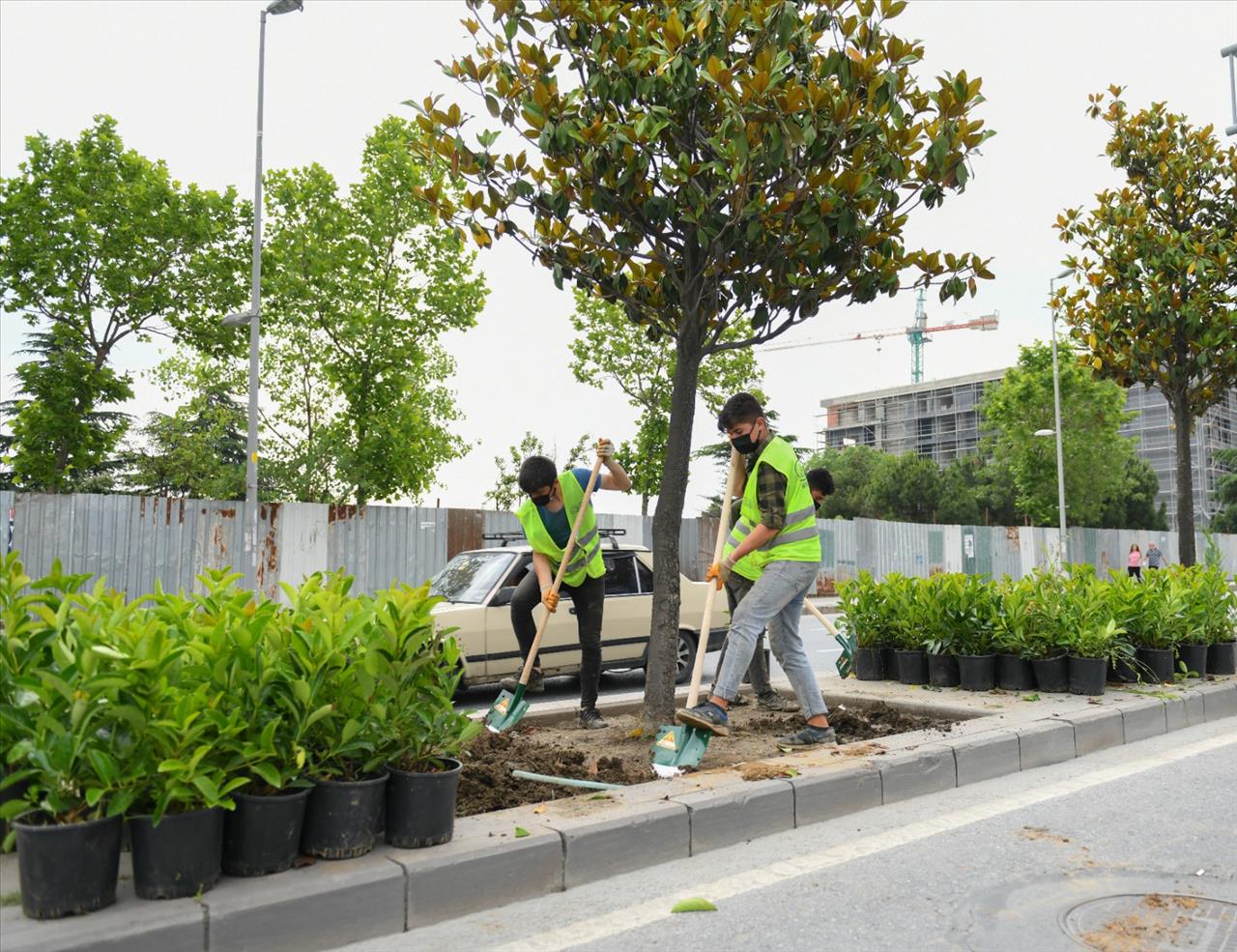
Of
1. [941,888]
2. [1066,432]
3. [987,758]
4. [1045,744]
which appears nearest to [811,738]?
[987,758]

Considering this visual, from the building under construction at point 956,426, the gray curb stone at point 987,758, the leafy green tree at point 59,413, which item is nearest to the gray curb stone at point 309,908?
the gray curb stone at point 987,758

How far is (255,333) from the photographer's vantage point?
64.5ft

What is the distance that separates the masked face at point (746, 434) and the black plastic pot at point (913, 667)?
10.3 feet

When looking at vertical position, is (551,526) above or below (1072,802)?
above

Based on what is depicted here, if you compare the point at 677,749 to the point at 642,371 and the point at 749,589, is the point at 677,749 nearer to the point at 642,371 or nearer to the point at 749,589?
the point at 749,589

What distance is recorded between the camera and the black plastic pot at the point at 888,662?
8344 millimetres

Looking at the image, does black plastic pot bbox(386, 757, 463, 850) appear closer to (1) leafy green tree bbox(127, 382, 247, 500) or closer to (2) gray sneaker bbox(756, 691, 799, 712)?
(2) gray sneaker bbox(756, 691, 799, 712)

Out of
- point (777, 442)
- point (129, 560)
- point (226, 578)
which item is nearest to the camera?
point (226, 578)

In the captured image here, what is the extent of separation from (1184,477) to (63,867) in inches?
483

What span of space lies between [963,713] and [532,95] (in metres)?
4.53

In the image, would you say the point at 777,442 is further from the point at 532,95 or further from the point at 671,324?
the point at 532,95

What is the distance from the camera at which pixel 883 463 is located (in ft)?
256

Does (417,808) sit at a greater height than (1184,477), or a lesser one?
lesser

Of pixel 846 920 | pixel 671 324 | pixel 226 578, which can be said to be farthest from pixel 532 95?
pixel 846 920
